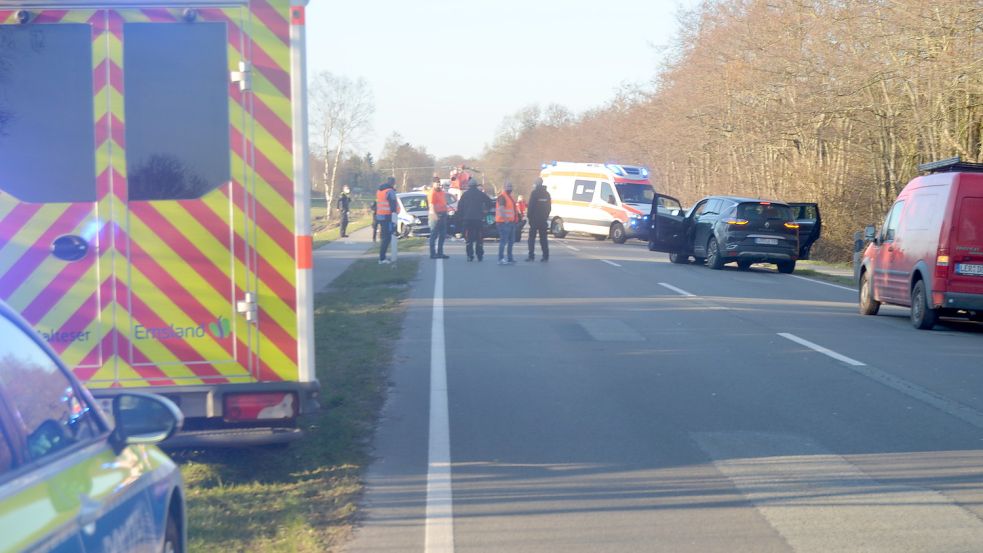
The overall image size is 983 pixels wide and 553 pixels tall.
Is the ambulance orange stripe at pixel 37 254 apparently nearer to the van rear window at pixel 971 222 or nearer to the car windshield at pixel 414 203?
the van rear window at pixel 971 222

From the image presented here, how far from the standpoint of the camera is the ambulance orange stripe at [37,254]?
6.01 m

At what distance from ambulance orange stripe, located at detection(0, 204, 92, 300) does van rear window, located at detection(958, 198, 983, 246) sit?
1131 cm

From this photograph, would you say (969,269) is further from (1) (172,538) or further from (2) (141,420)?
(2) (141,420)

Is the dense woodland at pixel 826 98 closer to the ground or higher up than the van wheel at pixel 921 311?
higher up

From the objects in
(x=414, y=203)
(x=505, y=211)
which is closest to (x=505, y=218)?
(x=505, y=211)

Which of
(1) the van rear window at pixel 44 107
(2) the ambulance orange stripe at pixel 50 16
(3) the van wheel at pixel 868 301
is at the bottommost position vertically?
(3) the van wheel at pixel 868 301

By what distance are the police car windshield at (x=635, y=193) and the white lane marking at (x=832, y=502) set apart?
103 feet

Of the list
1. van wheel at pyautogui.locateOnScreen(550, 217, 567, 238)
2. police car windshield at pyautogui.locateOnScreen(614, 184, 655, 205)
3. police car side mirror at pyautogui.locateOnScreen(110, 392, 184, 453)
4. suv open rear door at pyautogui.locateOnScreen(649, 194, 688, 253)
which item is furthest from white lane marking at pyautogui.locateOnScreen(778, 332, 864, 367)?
van wheel at pyautogui.locateOnScreen(550, 217, 567, 238)

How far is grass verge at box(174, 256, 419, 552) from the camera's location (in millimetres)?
5516

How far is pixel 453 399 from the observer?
905 cm

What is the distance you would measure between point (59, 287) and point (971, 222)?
11.5 metres

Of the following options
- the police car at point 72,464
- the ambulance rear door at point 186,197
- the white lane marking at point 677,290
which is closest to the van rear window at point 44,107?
the ambulance rear door at point 186,197

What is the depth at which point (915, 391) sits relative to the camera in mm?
9453

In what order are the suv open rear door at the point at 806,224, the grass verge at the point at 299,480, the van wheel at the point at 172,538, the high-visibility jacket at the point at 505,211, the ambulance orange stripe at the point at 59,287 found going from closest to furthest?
the van wheel at the point at 172,538
the grass verge at the point at 299,480
the ambulance orange stripe at the point at 59,287
the high-visibility jacket at the point at 505,211
the suv open rear door at the point at 806,224
